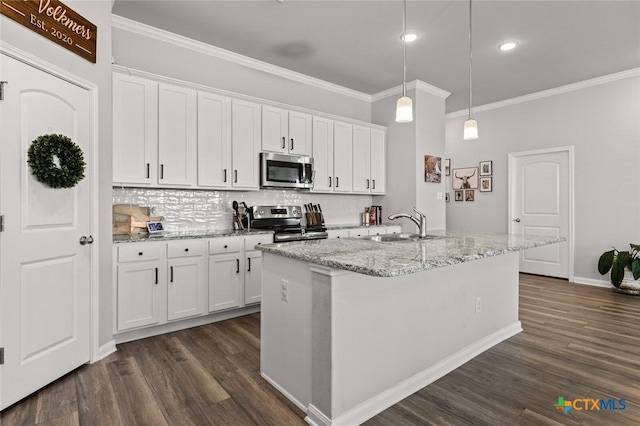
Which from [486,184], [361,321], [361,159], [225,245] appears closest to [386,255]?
[361,321]

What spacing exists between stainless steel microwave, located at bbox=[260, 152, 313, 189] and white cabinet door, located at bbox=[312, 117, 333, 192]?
158 millimetres

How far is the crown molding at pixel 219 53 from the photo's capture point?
337 cm

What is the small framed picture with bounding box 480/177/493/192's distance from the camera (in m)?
6.11

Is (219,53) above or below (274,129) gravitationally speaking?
above

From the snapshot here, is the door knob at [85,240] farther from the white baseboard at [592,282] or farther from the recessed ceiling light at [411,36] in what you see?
the white baseboard at [592,282]

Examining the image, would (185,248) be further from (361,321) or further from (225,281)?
(361,321)

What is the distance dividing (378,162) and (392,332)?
3.66m

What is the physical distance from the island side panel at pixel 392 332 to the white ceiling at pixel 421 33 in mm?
2389

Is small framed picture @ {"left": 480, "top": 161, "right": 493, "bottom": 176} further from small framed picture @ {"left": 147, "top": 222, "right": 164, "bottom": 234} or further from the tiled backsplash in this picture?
small framed picture @ {"left": 147, "top": 222, "right": 164, "bottom": 234}

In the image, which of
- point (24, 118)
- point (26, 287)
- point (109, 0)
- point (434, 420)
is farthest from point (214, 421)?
point (109, 0)

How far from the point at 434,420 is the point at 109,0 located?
11.9 feet

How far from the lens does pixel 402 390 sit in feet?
6.73

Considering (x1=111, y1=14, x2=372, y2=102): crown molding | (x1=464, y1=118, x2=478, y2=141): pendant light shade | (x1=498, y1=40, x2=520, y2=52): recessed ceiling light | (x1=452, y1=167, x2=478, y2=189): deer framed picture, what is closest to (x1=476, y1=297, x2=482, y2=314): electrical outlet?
(x1=464, y1=118, x2=478, y2=141): pendant light shade

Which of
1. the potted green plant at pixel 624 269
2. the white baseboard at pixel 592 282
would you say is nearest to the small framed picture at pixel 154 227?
the potted green plant at pixel 624 269
